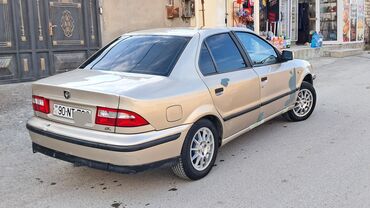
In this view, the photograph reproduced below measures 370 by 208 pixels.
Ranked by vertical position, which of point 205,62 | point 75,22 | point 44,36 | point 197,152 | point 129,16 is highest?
point 129,16

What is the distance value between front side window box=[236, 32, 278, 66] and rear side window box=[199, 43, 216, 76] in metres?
0.78

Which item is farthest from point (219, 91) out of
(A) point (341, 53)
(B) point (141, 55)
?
(A) point (341, 53)

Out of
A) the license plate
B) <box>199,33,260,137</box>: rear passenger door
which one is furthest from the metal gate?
<box>199,33,260,137</box>: rear passenger door

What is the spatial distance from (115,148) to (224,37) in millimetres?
2071

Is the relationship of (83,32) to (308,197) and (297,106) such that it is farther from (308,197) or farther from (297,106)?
(308,197)

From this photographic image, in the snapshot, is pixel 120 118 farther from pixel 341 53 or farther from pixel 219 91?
pixel 341 53

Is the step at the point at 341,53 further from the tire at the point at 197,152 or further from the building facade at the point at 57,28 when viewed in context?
the tire at the point at 197,152

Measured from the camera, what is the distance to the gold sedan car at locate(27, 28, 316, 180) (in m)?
3.50

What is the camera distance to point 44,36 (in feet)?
30.2

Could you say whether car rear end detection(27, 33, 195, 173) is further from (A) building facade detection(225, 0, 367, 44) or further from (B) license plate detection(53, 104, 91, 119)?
(A) building facade detection(225, 0, 367, 44)

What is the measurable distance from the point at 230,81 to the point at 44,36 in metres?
6.14

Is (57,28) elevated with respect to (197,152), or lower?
elevated

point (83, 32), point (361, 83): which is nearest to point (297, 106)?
point (361, 83)

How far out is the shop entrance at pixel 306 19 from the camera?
1873 centimetres
